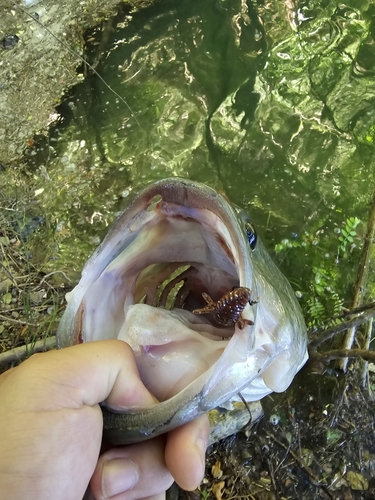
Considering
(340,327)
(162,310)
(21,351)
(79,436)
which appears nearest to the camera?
(79,436)

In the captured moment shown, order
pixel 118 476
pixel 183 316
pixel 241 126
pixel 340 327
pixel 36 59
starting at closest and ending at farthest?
pixel 118 476 → pixel 183 316 → pixel 340 327 → pixel 241 126 → pixel 36 59

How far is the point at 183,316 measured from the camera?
174 cm

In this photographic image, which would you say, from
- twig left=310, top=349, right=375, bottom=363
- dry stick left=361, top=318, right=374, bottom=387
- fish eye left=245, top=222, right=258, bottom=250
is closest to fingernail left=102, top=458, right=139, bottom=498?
fish eye left=245, top=222, right=258, bottom=250

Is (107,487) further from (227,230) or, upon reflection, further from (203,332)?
(227,230)

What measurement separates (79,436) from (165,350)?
0.37m

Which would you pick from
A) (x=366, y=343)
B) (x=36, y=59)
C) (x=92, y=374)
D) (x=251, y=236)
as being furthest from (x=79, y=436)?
(x=36, y=59)

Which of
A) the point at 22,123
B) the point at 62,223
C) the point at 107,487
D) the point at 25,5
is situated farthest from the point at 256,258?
the point at 25,5

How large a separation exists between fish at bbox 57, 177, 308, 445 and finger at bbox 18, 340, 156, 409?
1.7 inches

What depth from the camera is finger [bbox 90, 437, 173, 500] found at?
1.31 meters

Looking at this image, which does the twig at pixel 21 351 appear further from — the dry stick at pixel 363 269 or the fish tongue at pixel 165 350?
the dry stick at pixel 363 269

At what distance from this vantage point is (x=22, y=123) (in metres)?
3.46

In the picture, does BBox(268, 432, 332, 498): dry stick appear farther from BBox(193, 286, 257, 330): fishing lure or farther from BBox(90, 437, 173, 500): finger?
BBox(193, 286, 257, 330): fishing lure

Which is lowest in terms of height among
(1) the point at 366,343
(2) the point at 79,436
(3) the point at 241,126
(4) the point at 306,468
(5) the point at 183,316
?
(4) the point at 306,468

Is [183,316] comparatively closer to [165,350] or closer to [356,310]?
[165,350]
